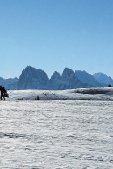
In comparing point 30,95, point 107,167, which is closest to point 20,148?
point 107,167

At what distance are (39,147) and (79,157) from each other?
218 centimetres

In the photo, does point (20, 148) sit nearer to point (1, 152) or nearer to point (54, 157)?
point (1, 152)

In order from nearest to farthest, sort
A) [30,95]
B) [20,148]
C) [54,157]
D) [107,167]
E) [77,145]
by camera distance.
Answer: [107,167] → [54,157] → [20,148] → [77,145] → [30,95]

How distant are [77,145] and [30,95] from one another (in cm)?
6226

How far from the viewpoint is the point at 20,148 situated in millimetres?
13266

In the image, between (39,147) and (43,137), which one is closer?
(39,147)

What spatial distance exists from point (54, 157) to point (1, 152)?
180 centimetres

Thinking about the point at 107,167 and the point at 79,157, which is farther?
the point at 79,157

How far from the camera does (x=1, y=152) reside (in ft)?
40.4

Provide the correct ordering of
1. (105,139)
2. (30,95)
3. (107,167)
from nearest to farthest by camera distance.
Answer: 1. (107,167)
2. (105,139)
3. (30,95)

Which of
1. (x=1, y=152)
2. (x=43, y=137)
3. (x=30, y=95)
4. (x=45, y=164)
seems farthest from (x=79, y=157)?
(x=30, y=95)

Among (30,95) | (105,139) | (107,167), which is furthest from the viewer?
(30,95)

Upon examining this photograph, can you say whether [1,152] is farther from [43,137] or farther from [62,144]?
[43,137]

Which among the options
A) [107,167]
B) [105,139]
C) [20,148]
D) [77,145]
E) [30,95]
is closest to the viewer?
[107,167]
